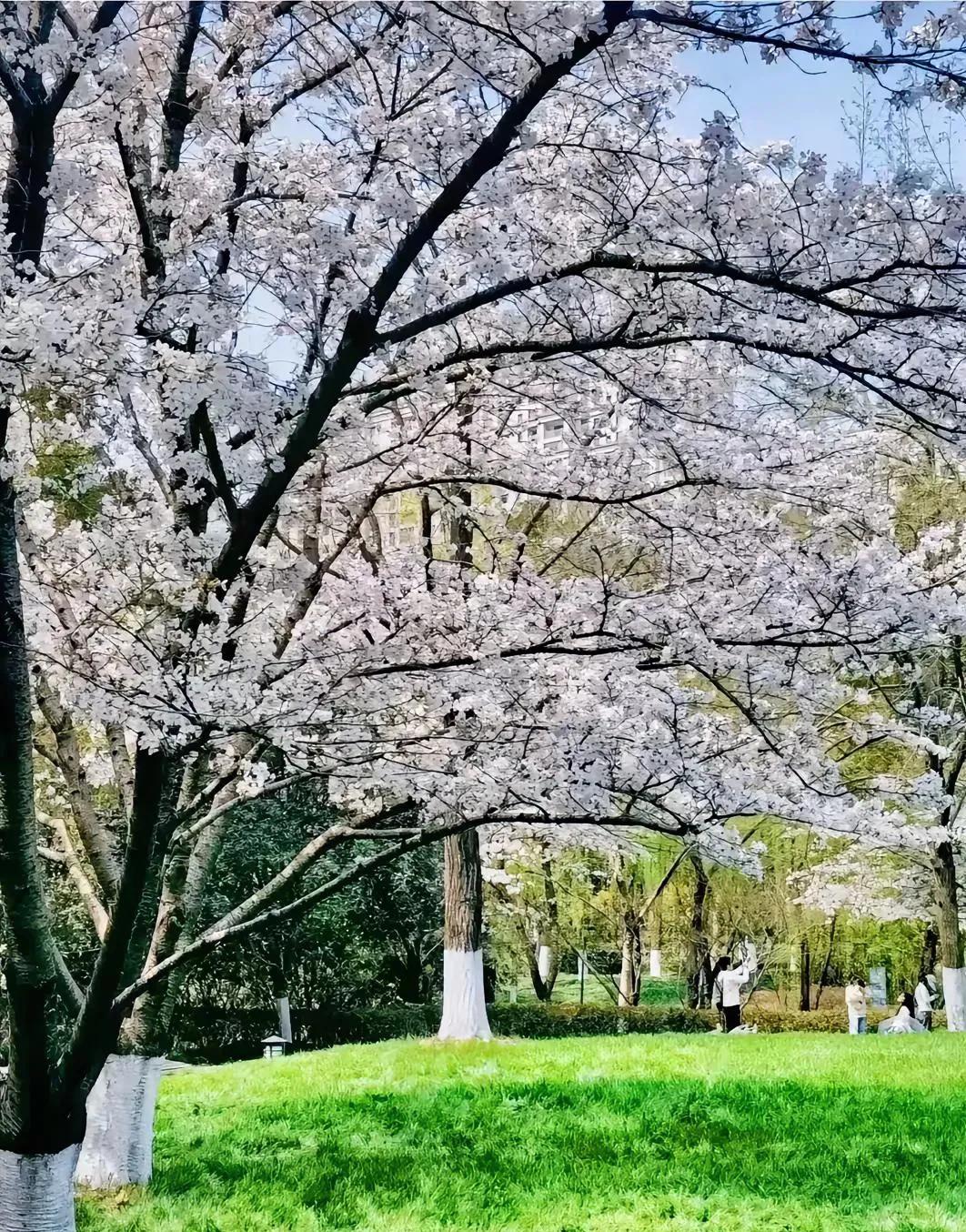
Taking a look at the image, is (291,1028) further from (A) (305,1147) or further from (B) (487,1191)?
(B) (487,1191)

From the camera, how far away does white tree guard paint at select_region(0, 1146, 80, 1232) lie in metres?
4.23

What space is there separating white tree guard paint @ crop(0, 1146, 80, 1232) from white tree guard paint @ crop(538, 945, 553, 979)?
68.7 ft

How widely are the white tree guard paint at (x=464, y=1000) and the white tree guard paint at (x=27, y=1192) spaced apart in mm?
7428

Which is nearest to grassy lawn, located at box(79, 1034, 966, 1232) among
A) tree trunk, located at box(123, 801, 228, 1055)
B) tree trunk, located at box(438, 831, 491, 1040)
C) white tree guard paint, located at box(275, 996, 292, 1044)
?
tree trunk, located at box(123, 801, 228, 1055)

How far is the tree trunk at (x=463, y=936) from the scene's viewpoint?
11.5 metres

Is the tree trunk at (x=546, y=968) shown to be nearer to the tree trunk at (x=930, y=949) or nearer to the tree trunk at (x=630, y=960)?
the tree trunk at (x=630, y=960)

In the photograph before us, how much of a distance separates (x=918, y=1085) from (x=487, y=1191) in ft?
13.3

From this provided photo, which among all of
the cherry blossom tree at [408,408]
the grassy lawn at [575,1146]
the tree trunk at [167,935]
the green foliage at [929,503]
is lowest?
the grassy lawn at [575,1146]

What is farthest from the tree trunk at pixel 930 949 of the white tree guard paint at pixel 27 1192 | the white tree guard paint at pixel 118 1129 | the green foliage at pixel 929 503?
the white tree guard paint at pixel 27 1192

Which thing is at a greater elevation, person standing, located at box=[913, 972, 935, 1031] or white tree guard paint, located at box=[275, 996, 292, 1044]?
white tree guard paint, located at box=[275, 996, 292, 1044]

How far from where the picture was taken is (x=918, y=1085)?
26.8 ft

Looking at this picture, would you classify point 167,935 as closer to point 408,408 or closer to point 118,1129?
point 118,1129

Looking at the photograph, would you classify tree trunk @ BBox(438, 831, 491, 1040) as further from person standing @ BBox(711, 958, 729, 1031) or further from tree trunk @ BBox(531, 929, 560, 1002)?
tree trunk @ BBox(531, 929, 560, 1002)

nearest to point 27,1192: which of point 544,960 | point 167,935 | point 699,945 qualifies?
point 167,935
